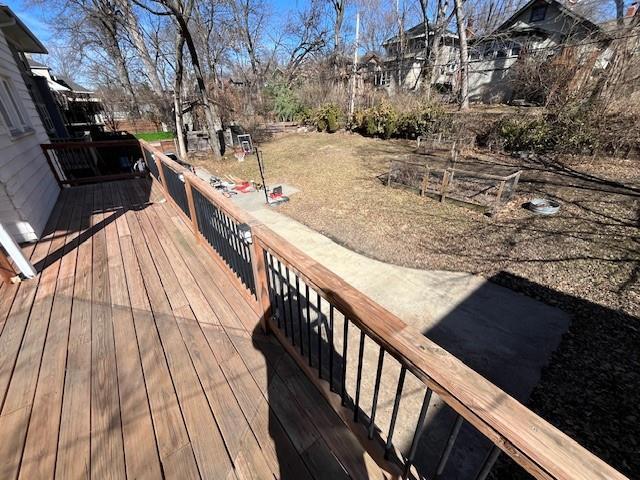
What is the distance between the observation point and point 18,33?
5926 mm

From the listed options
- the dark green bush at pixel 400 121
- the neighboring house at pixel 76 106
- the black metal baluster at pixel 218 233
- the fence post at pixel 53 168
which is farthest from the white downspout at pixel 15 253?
the neighboring house at pixel 76 106

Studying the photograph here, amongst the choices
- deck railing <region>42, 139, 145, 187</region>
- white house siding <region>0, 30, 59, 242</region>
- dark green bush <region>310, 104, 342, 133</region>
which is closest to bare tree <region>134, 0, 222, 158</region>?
deck railing <region>42, 139, 145, 187</region>

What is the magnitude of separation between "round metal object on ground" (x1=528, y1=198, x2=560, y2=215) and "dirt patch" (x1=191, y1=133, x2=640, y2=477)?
4.9 inches

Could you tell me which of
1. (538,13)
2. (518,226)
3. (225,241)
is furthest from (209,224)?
(538,13)

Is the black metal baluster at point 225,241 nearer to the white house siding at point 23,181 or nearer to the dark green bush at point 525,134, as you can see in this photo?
the white house siding at point 23,181

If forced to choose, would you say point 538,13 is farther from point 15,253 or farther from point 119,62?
point 15,253

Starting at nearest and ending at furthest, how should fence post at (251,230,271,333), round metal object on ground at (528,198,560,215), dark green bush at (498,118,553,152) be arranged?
fence post at (251,230,271,333) → round metal object on ground at (528,198,560,215) → dark green bush at (498,118,553,152)

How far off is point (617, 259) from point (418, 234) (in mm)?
2716

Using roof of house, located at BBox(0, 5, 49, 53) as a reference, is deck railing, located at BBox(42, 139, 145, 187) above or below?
below

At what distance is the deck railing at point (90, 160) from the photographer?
541cm

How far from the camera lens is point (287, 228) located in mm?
5426

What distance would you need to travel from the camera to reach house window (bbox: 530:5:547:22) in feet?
58.8

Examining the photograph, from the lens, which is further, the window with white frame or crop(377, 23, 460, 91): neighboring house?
crop(377, 23, 460, 91): neighboring house

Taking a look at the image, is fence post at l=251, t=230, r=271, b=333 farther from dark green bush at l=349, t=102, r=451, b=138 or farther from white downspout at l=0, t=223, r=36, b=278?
dark green bush at l=349, t=102, r=451, b=138
